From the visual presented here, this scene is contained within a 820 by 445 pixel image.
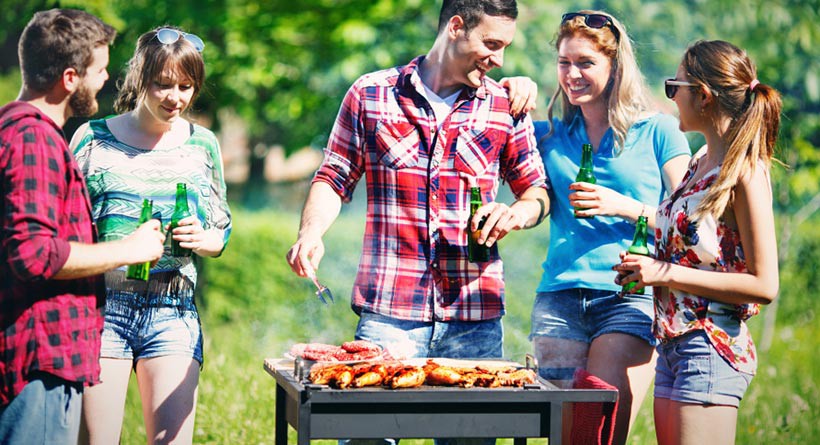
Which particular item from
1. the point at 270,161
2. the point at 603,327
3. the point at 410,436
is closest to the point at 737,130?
the point at 603,327

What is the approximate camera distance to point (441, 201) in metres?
3.89

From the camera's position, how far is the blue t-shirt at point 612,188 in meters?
4.00

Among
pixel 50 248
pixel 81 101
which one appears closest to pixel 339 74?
pixel 81 101

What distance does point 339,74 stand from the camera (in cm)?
902

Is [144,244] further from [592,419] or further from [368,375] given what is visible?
[592,419]

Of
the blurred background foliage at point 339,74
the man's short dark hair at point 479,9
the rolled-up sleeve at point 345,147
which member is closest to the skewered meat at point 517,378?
the rolled-up sleeve at point 345,147

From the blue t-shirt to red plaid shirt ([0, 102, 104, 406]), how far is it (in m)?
1.90

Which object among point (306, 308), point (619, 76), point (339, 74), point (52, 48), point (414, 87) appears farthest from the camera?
point (306, 308)

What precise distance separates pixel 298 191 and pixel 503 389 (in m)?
10.8

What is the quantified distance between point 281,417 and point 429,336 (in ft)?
2.12

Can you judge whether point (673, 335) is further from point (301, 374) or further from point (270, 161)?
point (270, 161)

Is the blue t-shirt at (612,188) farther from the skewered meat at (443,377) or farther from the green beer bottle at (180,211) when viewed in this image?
the green beer bottle at (180,211)

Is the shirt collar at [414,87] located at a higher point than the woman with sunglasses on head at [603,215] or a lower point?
higher

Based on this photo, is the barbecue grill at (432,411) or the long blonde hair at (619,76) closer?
the barbecue grill at (432,411)
